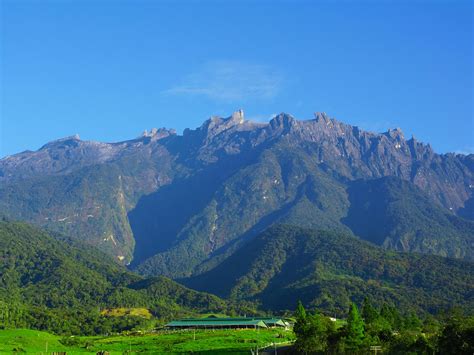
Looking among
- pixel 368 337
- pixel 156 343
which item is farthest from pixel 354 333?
pixel 156 343

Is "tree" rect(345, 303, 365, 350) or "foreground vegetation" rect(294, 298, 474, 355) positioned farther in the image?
"tree" rect(345, 303, 365, 350)

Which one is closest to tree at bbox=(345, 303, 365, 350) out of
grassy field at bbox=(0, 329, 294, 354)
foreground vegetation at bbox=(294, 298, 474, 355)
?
foreground vegetation at bbox=(294, 298, 474, 355)

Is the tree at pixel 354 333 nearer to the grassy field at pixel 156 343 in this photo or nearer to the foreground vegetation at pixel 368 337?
the foreground vegetation at pixel 368 337

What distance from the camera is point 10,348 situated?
5103 inches

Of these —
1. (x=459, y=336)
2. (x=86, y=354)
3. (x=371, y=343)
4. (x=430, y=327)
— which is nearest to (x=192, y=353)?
(x=86, y=354)

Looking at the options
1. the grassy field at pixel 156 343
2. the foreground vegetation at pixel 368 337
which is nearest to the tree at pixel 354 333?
the foreground vegetation at pixel 368 337

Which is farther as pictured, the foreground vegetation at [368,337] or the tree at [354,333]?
the tree at [354,333]

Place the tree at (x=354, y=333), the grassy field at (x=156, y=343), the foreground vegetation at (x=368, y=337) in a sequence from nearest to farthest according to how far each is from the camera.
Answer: the foreground vegetation at (x=368, y=337)
the tree at (x=354, y=333)
the grassy field at (x=156, y=343)

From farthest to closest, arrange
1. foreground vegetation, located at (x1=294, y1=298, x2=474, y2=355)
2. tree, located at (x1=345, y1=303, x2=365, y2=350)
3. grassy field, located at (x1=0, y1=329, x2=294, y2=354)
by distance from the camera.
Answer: grassy field, located at (x1=0, y1=329, x2=294, y2=354) → tree, located at (x1=345, y1=303, x2=365, y2=350) → foreground vegetation, located at (x1=294, y1=298, x2=474, y2=355)

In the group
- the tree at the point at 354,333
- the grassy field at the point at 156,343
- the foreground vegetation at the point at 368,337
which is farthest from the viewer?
the grassy field at the point at 156,343

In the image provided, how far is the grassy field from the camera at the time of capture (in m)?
135

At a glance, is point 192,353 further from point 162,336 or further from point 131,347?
point 162,336

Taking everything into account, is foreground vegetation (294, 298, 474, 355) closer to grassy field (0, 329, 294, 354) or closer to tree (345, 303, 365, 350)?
tree (345, 303, 365, 350)

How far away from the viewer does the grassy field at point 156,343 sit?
135250mm
